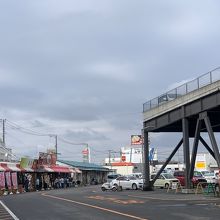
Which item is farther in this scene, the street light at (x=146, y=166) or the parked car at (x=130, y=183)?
the parked car at (x=130, y=183)

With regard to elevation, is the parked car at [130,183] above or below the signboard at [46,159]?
below

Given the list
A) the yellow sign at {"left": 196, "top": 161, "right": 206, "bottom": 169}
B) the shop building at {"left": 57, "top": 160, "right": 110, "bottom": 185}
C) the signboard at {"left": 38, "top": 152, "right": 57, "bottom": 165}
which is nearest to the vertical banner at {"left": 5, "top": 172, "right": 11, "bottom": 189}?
the signboard at {"left": 38, "top": 152, "right": 57, "bottom": 165}

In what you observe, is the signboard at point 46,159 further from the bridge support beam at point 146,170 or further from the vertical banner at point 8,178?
the bridge support beam at point 146,170

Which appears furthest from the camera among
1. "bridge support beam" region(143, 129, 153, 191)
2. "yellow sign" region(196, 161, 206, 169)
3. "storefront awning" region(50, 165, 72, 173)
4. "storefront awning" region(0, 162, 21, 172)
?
"yellow sign" region(196, 161, 206, 169)

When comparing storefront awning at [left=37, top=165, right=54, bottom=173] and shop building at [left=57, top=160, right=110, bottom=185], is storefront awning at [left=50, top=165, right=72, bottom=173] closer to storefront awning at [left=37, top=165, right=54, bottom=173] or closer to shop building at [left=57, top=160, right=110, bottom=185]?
storefront awning at [left=37, top=165, right=54, bottom=173]

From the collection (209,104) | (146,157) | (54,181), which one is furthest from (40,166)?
(209,104)

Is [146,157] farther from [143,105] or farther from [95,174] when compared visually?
[95,174]

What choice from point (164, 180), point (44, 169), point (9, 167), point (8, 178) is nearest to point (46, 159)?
point (44, 169)

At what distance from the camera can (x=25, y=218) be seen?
66.3ft

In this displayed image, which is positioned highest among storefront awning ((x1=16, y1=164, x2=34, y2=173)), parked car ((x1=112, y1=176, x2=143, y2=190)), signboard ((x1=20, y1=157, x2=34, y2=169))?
signboard ((x1=20, y1=157, x2=34, y2=169))

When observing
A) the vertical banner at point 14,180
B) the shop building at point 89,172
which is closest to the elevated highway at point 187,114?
the vertical banner at point 14,180

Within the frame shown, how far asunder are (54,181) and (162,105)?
31.5m

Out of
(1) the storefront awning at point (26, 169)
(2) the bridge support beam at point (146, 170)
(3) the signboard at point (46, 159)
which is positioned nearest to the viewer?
(2) the bridge support beam at point (146, 170)

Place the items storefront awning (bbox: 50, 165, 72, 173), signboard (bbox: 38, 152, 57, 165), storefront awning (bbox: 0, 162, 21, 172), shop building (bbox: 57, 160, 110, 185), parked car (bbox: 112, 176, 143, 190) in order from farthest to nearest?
1. shop building (bbox: 57, 160, 110, 185)
2. signboard (bbox: 38, 152, 57, 165)
3. storefront awning (bbox: 50, 165, 72, 173)
4. parked car (bbox: 112, 176, 143, 190)
5. storefront awning (bbox: 0, 162, 21, 172)
